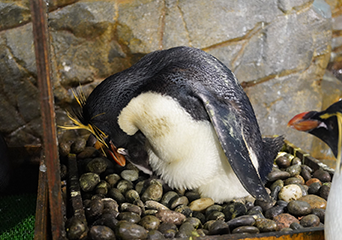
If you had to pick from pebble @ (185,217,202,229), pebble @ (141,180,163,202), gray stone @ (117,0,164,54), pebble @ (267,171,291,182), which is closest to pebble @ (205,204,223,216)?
pebble @ (185,217,202,229)

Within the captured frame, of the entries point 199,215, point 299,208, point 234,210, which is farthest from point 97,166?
point 299,208

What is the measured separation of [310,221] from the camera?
3.89 ft

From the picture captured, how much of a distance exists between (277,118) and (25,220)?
5.61 ft

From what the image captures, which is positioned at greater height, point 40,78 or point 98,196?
point 40,78

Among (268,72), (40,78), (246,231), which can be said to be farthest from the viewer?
(268,72)

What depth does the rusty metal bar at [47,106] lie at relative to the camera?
86 cm

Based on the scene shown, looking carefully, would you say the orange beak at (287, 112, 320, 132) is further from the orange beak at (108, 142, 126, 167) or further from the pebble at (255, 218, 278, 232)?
the orange beak at (108, 142, 126, 167)

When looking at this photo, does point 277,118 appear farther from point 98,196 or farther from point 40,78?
point 40,78

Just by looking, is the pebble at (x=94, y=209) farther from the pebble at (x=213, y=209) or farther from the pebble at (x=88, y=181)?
the pebble at (x=213, y=209)

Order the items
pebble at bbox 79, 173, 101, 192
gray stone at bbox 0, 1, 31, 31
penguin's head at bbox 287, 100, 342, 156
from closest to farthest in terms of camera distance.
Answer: penguin's head at bbox 287, 100, 342, 156 < pebble at bbox 79, 173, 101, 192 < gray stone at bbox 0, 1, 31, 31

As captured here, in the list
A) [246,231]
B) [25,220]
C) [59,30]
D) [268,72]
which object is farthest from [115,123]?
[268,72]

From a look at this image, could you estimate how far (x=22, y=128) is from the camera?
220 cm

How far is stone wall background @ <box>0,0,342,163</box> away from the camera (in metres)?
2.09

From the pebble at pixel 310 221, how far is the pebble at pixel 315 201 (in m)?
0.14
